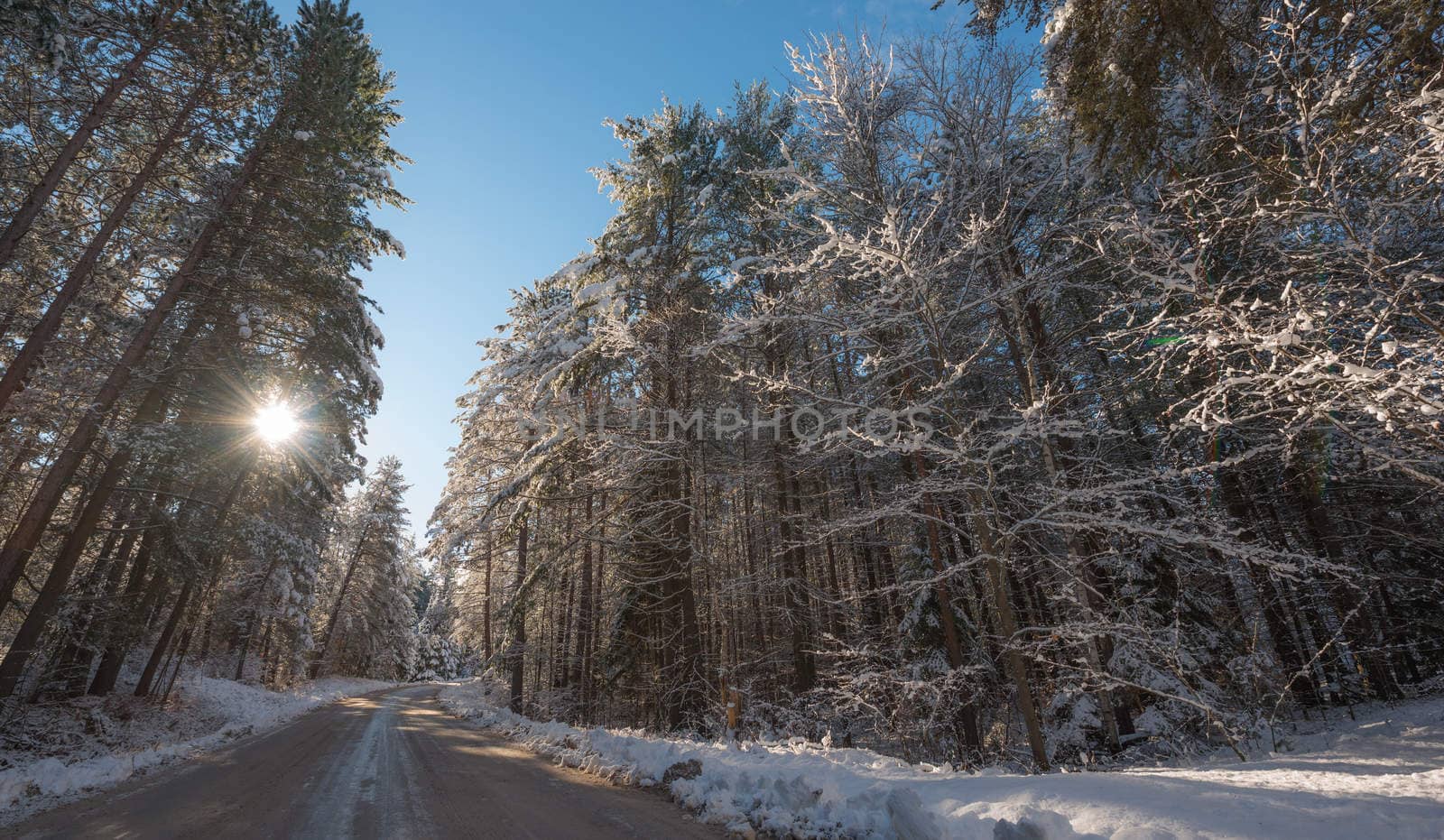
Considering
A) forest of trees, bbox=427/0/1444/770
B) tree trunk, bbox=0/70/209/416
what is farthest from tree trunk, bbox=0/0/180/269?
forest of trees, bbox=427/0/1444/770

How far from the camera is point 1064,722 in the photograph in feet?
37.1

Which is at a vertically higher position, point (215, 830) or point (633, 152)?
point (633, 152)

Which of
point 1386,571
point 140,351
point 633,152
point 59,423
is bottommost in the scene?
point 1386,571

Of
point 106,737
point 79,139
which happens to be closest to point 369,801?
point 106,737

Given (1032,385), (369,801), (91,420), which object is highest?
(91,420)

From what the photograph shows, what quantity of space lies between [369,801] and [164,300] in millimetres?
10120

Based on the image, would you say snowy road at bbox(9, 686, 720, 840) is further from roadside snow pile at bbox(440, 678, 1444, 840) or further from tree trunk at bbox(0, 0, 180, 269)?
tree trunk at bbox(0, 0, 180, 269)

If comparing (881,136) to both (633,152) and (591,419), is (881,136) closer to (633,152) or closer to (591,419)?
(633,152)

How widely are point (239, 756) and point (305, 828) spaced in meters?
7.47

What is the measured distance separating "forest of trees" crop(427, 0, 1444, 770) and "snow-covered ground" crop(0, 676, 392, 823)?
6494 mm

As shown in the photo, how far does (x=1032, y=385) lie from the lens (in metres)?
7.94

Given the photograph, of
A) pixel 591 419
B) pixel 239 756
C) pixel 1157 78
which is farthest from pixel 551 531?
pixel 1157 78

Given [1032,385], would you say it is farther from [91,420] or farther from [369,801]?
[91,420]

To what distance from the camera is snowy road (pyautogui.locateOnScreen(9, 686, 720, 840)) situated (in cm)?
550
